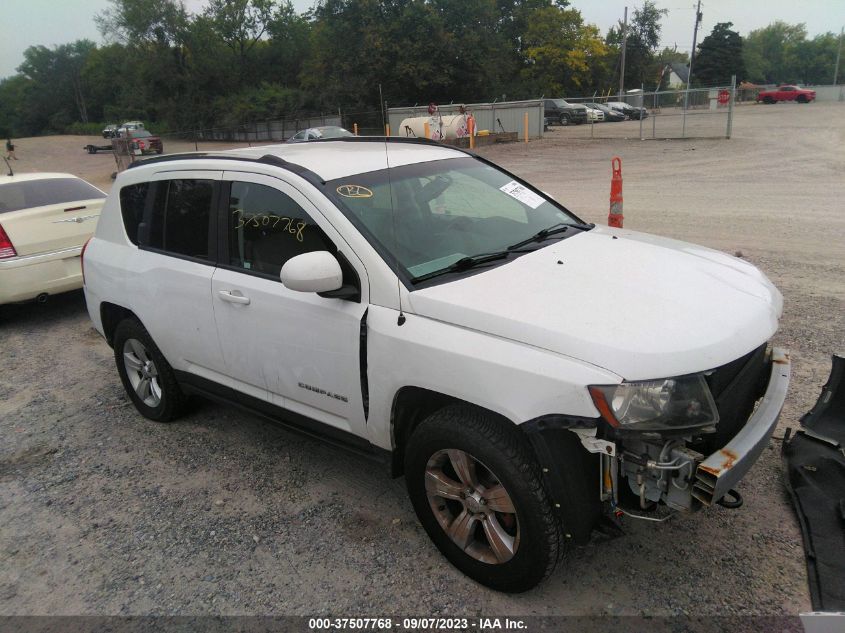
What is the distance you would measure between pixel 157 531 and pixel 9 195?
5703 mm

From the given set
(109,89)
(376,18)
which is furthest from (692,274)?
(109,89)

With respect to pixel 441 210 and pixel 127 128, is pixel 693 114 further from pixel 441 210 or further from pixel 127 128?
Answer: pixel 127 128

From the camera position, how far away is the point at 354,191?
3277mm

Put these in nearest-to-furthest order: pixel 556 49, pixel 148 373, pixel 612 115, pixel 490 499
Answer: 1. pixel 490 499
2. pixel 148 373
3. pixel 612 115
4. pixel 556 49

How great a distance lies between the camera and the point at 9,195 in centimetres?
728

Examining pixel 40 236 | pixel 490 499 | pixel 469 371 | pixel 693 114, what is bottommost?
pixel 490 499

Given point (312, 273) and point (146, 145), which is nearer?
point (312, 273)

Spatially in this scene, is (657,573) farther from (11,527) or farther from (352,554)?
(11,527)

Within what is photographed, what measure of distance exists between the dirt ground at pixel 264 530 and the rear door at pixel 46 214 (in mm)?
1492

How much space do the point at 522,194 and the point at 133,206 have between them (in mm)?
2687

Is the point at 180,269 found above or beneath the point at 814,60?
beneath

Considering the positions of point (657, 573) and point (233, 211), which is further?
point (233, 211)

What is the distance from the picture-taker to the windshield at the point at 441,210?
3.14 metres

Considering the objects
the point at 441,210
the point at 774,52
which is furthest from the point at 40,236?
the point at 774,52
